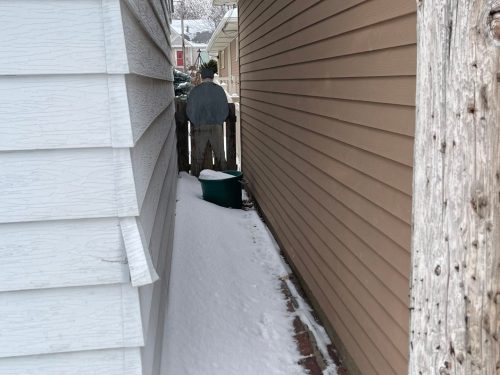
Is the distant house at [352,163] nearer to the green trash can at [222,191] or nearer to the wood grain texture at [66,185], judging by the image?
the wood grain texture at [66,185]

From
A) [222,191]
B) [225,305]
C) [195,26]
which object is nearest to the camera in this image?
[225,305]

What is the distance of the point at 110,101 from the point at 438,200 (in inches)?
45.0

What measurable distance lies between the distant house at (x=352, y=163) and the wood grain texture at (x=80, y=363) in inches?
47.9

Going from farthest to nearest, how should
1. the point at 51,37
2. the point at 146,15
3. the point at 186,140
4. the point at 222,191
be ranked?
the point at 186,140 → the point at 222,191 → the point at 146,15 → the point at 51,37

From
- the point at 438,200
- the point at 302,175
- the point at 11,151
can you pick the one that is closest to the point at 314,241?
the point at 302,175

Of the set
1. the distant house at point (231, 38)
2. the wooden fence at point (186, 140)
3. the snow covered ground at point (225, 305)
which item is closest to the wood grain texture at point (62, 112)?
the snow covered ground at point (225, 305)

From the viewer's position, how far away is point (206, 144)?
29.6 feet

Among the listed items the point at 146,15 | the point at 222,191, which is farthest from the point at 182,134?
the point at 146,15

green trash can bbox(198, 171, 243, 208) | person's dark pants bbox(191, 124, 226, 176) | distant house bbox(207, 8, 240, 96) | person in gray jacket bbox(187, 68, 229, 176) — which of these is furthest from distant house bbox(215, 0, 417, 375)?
distant house bbox(207, 8, 240, 96)

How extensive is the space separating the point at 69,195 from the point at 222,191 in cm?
557

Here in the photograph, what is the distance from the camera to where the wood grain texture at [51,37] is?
5.68 feet

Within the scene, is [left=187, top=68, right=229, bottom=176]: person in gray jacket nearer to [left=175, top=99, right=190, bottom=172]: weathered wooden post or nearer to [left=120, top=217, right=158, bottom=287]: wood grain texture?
[left=175, top=99, right=190, bottom=172]: weathered wooden post

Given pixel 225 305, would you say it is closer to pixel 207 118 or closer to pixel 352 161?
pixel 352 161

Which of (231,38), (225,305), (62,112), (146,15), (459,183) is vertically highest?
(231,38)
